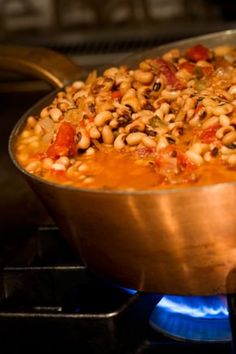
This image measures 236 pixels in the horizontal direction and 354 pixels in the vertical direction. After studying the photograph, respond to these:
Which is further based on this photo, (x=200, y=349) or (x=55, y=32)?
(x=55, y=32)

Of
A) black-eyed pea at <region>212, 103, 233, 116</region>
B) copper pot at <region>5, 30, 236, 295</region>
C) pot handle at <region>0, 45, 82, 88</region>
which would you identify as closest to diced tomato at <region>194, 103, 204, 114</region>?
black-eyed pea at <region>212, 103, 233, 116</region>

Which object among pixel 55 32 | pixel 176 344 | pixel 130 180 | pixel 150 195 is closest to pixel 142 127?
pixel 130 180

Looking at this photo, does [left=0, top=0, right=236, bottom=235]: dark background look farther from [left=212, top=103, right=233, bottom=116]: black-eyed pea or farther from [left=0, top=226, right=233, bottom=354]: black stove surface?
[left=212, top=103, right=233, bottom=116]: black-eyed pea

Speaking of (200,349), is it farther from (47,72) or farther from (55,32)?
(55,32)

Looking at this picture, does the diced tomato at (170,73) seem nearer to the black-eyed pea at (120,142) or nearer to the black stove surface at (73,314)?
the black-eyed pea at (120,142)

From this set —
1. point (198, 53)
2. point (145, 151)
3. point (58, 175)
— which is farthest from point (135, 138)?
point (198, 53)

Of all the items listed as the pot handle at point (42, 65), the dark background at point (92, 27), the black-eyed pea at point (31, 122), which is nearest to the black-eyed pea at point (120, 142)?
the black-eyed pea at point (31, 122)
